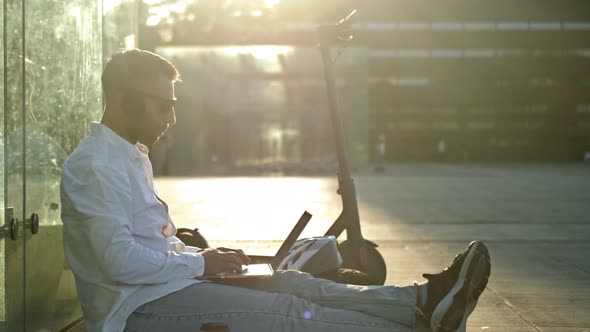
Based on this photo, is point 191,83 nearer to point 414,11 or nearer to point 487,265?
point 414,11

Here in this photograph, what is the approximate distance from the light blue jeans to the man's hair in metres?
0.72

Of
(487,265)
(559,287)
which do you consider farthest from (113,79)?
(559,287)

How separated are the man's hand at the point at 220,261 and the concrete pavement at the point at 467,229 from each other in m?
1.97

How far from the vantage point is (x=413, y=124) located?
46844mm

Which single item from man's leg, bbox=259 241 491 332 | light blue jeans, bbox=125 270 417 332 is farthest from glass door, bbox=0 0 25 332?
man's leg, bbox=259 241 491 332

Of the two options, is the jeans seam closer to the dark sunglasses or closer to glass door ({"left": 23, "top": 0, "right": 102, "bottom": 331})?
the dark sunglasses

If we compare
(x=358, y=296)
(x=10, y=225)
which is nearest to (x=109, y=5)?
(x=10, y=225)

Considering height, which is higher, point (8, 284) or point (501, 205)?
point (8, 284)

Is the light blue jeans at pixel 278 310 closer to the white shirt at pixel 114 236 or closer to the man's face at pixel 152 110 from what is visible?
the white shirt at pixel 114 236

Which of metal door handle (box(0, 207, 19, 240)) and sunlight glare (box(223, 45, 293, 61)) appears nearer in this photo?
metal door handle (box(0, 207, 19, 240))

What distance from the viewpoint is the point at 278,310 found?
2504mm

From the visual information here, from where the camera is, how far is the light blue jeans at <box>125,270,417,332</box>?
2.48 meters

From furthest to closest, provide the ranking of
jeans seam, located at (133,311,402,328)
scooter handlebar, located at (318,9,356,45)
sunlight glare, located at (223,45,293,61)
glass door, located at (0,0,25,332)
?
sunlight glare, located at (223,45,293,61)
scooter handlebar, located at (318,9,356,45)
glass door, located at (0,0,25,332)
jeans seam, located at (133,311,402,328)

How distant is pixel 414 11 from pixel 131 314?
1802 inches
